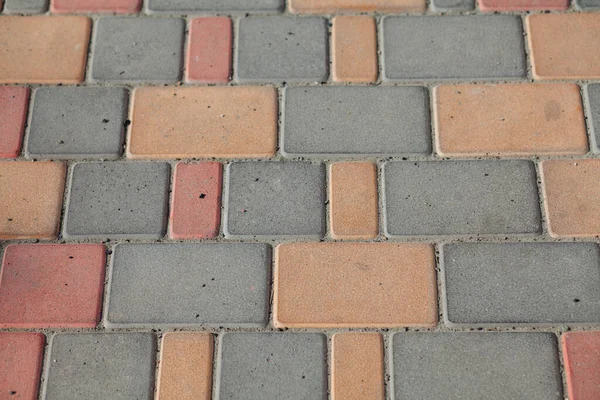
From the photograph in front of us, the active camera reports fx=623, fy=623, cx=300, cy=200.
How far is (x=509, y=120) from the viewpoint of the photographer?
3.56 feet

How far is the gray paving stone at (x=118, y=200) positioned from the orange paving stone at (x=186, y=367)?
18 cm

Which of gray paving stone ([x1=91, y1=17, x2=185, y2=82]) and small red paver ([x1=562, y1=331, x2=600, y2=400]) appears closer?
small red paver ([x1=562, y1=331, x2=600, y2=400])

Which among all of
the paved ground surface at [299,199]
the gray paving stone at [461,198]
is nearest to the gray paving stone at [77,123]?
the paved ground surface at [299,199]

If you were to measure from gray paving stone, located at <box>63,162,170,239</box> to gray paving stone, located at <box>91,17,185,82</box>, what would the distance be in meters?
0.17

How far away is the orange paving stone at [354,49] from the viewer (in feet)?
3.69

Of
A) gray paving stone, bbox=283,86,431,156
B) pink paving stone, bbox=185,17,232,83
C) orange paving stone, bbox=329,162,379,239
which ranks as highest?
pink paving stone, bbox=185,17,232,83

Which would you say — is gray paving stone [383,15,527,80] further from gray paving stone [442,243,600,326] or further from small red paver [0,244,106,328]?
small red paver [0,244,106,328]

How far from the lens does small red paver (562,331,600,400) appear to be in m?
0.96

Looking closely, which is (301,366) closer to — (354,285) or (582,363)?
(354,285)

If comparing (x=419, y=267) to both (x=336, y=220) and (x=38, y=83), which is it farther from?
(x=38, y=83)

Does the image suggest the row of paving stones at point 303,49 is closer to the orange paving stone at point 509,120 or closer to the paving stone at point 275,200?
the orange paving stone at point 509,120

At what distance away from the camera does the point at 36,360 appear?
998 mm

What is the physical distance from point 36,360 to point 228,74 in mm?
582

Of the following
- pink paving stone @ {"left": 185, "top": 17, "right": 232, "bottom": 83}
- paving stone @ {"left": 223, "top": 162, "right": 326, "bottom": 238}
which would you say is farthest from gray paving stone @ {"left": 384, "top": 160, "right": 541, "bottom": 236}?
pink paving stone @ {"left": 185, "top": 17, "right": 232, "bottom": 83}
